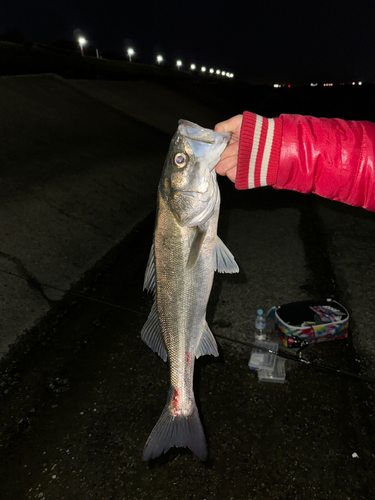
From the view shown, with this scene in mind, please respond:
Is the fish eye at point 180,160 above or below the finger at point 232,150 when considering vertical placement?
above

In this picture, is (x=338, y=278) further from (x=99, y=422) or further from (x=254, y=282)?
(x=99, y=422)

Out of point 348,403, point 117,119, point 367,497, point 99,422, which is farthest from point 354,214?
point 117,119

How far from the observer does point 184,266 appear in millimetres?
2365

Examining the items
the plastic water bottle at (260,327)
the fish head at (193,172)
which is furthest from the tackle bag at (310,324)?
the fish head at (193,172)

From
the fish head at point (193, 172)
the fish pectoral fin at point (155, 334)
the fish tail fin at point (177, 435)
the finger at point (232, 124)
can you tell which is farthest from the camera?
the finger at point (232, 124)

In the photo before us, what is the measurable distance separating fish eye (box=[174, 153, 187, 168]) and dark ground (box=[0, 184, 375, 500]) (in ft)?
8.84

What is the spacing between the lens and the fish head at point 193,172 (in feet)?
7.26

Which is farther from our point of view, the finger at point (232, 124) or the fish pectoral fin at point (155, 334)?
the finger at point (232, 124)

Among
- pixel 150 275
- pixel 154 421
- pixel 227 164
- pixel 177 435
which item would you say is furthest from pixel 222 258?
pixel 154 421

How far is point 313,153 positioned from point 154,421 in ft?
10.1

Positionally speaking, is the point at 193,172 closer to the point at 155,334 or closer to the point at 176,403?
the point at 155,334

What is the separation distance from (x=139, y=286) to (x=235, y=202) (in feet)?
16.5

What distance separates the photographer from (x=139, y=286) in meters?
5.60

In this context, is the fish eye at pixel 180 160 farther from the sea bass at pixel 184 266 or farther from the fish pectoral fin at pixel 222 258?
the fish pectoral fin at pixel 222 258
